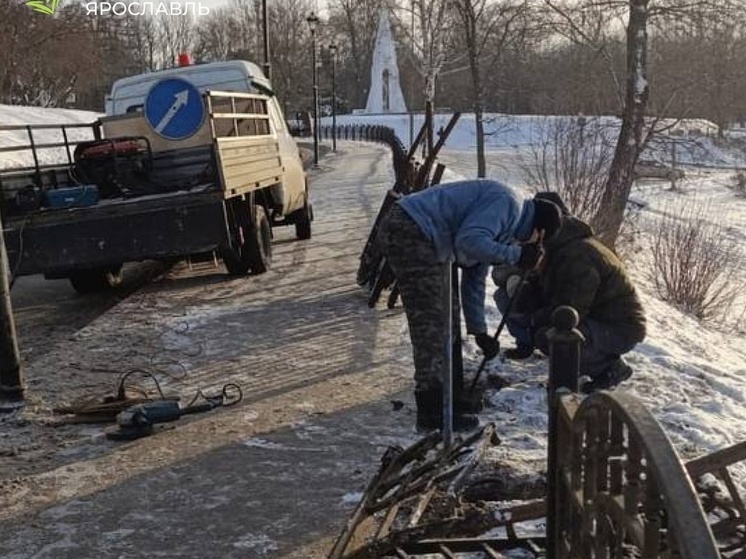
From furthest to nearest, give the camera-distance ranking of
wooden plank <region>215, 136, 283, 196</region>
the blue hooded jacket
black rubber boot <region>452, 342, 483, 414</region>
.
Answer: wooden plank <region>215, 136, 283, 196</region>, black rubber boot <region>452, 342, 483, 414</region>, the blue hooded jacket

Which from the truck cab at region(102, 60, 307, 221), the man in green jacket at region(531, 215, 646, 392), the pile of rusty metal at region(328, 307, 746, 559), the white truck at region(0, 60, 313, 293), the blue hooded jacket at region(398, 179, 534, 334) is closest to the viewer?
the pile of rusty metal at region(328, 307, 746, 559)

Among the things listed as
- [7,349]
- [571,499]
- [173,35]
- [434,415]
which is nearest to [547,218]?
[434,415]

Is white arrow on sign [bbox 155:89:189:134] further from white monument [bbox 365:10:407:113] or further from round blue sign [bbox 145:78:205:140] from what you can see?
white monument [bbox 365:10:407:113]

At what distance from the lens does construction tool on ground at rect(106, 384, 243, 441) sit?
515cm

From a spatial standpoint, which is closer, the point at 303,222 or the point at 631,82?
the point at 303,222

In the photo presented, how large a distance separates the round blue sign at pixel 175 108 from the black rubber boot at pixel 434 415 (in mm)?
4627

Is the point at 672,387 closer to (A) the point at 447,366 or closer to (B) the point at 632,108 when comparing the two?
(A) the point at 447,366

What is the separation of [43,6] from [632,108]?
3000 cm

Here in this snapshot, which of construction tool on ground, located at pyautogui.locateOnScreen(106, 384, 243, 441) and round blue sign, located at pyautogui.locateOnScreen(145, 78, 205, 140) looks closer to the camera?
construction tool on ground, located at pyautogui.locateOnScreen(106, 384, 243, 441)

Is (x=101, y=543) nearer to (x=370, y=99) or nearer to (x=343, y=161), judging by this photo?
(x=343, y=161)

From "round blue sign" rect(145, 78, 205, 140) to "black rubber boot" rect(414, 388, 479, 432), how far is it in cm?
463

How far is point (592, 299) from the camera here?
5285 millimetres

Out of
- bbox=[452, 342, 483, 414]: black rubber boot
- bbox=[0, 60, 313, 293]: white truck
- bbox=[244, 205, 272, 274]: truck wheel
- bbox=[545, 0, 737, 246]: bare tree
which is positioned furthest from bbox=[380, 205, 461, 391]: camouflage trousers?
bbox=[545, 0, 737, 246]: bare tree

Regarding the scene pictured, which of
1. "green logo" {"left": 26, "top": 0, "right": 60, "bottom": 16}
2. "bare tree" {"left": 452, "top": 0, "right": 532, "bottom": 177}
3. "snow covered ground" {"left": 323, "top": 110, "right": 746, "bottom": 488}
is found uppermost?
"green logo" {"left": 26, "top": 0, "right": 60, "bottom": 16}
